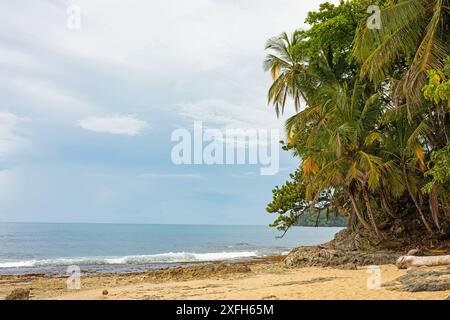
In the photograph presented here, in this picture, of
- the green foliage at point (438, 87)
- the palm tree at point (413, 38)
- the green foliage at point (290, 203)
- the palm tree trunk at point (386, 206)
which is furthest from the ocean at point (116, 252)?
the green foliage at point (438, 87)

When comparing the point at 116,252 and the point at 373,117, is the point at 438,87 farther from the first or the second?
the point at 116,252

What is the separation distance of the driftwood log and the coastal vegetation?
75.6 inches

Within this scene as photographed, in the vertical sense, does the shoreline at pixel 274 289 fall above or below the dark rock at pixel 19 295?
above

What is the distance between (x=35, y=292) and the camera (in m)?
12.5

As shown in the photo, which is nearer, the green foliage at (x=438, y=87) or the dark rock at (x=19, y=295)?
the green foliage at (x=438, y=87)

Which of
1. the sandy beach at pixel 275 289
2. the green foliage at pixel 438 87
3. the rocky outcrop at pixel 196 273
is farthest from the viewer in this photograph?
the rocky outcrop at pixel 196 273

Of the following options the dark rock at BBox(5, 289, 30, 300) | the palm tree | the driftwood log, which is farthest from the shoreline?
the palm tree

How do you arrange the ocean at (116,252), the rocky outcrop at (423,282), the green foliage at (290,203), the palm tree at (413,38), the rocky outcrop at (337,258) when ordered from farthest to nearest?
the ocean at (116,252)
the green foliage at (290,203)
the rocky outcrop at (337,258)
the palm tree at (413,38)
the rocky outcrop at (423,282)

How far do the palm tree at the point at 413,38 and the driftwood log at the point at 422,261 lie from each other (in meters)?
3.85

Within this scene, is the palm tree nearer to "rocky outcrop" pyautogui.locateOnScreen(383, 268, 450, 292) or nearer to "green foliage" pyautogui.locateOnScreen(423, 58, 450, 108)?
"green foliage" pyautogui.locateOnScreen(423, 58, 450, 108)

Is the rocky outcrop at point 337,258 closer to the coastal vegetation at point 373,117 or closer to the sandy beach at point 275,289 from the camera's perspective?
the sandy beach at point 275,289

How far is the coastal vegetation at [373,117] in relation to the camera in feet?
37.4
